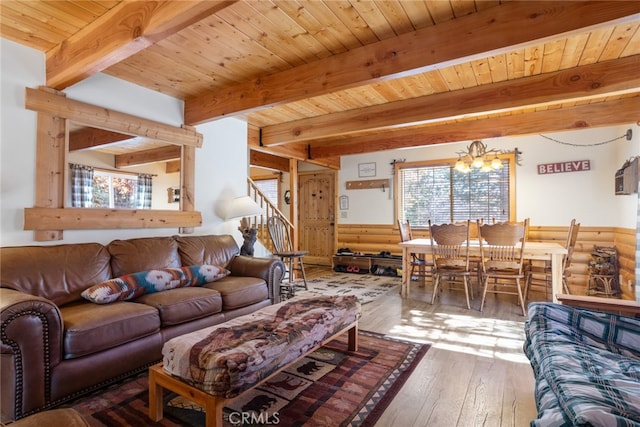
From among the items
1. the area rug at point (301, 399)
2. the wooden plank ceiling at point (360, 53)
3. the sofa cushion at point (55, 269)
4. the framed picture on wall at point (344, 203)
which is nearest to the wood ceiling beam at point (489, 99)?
the wooden plank ceiling at point (360, 53)

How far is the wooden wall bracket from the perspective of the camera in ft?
21.1

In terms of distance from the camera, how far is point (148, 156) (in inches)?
133

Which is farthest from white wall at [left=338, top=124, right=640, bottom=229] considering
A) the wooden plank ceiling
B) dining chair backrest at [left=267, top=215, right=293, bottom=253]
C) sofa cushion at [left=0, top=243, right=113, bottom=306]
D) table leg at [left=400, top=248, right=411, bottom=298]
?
sofa cushion at [left=0, top=243, right=113, bottom=306]

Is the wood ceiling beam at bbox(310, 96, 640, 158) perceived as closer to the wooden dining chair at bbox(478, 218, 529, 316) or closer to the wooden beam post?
the wooden dining chair at bbox(478, 218, 529, 316)

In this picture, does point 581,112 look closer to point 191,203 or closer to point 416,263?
point 416,263

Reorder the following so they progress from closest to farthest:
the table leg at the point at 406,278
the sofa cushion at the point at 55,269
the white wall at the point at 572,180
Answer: the sofa cushion at the point at 55,269
the table leg at the point at 406,278
the white wall at the point at 572,180

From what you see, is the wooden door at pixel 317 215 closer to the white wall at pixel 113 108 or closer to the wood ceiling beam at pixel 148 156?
the white wall at pixel 113 108

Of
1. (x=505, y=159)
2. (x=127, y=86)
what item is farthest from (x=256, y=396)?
(x=505, y=159)

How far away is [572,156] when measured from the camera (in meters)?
4.83

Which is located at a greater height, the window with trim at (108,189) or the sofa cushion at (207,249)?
the window with trim at (108,189)

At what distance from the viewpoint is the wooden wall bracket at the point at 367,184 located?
642 centimetres

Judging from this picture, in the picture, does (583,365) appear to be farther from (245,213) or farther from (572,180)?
(572,180)

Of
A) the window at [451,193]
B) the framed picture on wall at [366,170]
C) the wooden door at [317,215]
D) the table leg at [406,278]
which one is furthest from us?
the wooden door at [317,215]

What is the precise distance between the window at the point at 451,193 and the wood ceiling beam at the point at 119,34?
4.98 meters
